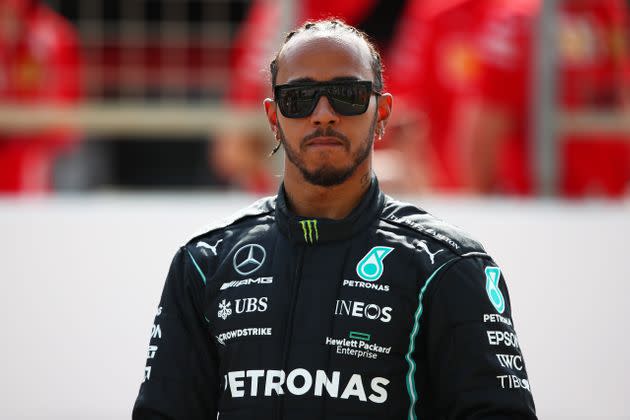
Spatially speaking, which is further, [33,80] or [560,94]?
[33,80]

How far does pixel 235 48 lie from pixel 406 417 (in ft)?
11.6

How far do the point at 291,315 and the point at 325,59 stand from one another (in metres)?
0.54

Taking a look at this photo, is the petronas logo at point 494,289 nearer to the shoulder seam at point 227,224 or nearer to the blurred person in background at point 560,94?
the shoulder seam at point 227,224

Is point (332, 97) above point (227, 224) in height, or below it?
above

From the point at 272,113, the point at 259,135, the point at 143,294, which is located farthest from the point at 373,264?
the point at 259,135

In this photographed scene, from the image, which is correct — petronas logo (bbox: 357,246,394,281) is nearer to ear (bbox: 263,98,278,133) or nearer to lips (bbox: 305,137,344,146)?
lips (bbox: 305,137,344,146)

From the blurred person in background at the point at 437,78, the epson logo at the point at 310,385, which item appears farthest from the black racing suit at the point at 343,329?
the blurred person in background at the point at 437,78

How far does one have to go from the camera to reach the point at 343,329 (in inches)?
91.1

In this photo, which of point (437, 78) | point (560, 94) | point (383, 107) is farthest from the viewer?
point (437, 78)

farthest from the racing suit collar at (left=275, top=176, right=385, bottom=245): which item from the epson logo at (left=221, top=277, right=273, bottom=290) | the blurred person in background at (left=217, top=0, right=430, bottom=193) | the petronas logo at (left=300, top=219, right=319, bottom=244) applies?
the blurred person in background at (left=217, top=0, right=430, bottom=193)

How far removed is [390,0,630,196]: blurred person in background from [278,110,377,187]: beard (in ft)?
8.32

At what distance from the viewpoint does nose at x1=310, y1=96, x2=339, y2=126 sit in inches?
92.1

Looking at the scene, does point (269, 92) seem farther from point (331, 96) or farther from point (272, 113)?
point (331, 96)

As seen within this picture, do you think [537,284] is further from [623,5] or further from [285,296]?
[285,296]
